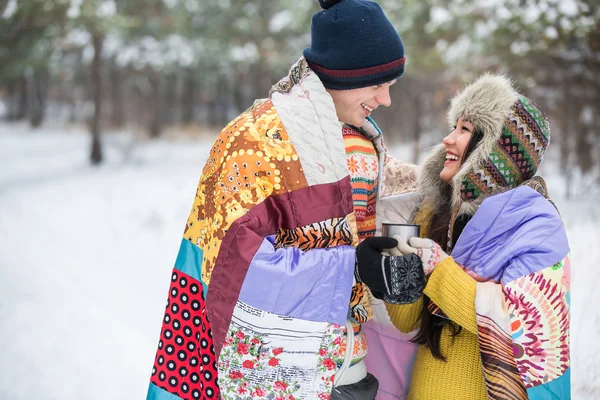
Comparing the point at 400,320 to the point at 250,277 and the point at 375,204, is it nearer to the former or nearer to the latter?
the point at 375,204

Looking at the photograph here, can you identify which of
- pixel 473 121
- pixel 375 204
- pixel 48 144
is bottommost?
pixel 48 144

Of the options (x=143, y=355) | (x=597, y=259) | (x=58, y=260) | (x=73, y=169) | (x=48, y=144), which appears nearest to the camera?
(x=143, y=355)

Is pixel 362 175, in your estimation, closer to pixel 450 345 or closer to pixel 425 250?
pixel 425 250

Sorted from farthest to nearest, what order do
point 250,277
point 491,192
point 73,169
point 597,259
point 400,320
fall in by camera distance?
point 73,169 → point 597,259 → point 400,320 → point 491,192 → point 250,277

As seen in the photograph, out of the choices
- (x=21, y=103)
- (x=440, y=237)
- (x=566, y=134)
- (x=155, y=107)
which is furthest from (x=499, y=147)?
(x=21, y=103)

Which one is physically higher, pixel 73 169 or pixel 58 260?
pixel 58 260

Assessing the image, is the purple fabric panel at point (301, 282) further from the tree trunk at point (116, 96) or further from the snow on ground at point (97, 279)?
the tree trunk at point (116, 96)

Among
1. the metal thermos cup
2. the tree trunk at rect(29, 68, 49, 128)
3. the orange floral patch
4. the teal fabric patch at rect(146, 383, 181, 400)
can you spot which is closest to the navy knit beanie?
the orange floral patch

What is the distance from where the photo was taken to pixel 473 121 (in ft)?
6.46

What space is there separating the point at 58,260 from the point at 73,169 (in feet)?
27.3

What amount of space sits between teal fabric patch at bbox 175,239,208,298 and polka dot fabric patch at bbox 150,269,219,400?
0.06 ft

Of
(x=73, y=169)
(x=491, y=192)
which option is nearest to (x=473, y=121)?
(x=491, y=192)

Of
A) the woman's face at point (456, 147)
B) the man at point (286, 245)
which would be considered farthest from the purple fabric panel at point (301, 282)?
the woman's face at point (456, 147)

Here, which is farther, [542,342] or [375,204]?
[375,204]
